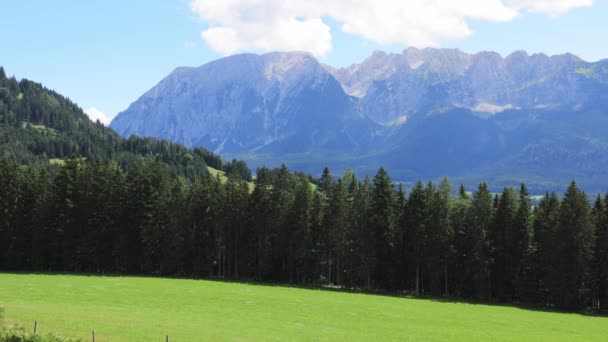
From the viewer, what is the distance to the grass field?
42438mm

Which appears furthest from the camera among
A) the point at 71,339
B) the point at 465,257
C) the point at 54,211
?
the point at 54,211

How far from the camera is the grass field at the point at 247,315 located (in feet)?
139

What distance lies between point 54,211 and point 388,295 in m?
64.1

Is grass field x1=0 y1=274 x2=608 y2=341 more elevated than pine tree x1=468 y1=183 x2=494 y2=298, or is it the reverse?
pine tree x1=468 y1=183 x2=494 y2=298

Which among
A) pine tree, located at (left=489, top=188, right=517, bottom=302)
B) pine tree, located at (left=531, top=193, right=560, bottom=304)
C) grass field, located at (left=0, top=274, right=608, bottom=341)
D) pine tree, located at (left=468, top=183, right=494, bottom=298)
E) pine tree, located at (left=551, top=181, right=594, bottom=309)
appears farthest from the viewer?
pine tree, located at (left=489, top=188, right=517, bottom=302)

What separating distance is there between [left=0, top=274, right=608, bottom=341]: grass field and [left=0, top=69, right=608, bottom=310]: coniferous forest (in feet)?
41.7

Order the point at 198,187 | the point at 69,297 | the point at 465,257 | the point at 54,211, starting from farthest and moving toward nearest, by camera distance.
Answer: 1. the point at 198,187
2. the point at 54,211
3. the point at 465,257
4. the point at 69,297

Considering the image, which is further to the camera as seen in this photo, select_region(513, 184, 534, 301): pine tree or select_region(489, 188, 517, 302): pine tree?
select_region(489, 188, 517, 302): pine tree

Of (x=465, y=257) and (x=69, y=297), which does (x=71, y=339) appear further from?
(x=465, y=257)

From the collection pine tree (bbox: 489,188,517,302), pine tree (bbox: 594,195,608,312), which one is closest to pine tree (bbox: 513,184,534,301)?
pine tree (bbox: 489,188,517,302)

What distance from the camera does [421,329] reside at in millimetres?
52062

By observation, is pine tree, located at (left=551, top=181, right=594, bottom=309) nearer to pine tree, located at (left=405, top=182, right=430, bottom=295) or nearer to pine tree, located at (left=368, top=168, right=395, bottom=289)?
pine tree, located at (left=405, top=182, right=430, bottom=295)

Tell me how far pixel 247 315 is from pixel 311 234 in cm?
4518

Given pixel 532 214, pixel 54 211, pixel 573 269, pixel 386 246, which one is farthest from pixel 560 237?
pixel 54 211
